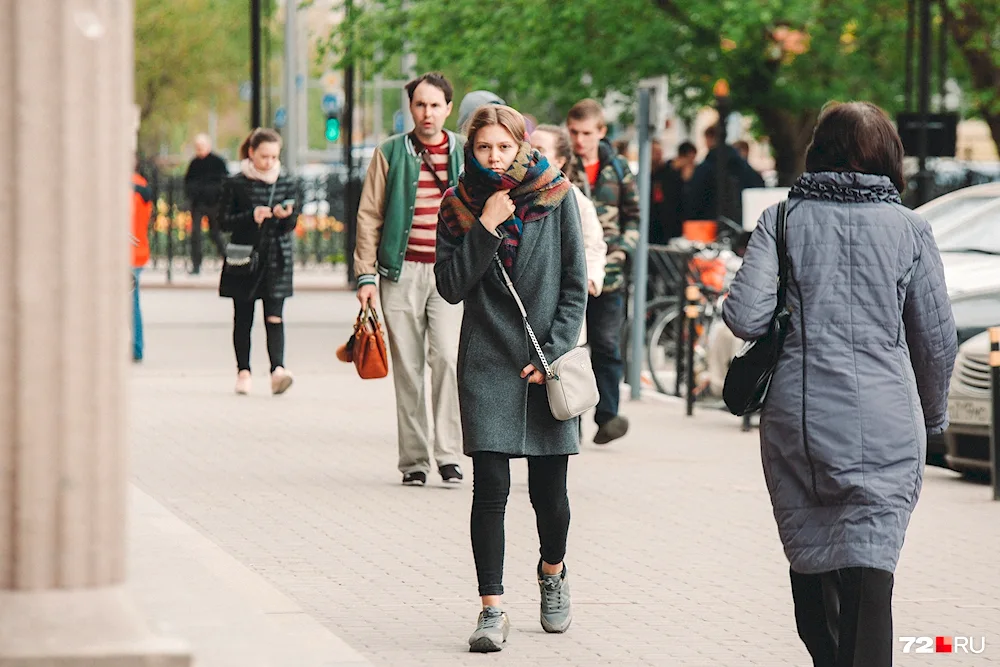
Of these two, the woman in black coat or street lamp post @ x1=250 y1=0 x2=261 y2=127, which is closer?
the woman in black coat

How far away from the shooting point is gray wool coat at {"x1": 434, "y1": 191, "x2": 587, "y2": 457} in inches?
243

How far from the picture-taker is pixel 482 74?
79.5 ft

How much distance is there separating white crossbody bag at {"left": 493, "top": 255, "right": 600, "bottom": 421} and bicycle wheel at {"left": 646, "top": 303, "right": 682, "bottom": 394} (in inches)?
314

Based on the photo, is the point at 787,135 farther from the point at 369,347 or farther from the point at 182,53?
the point at 182,53

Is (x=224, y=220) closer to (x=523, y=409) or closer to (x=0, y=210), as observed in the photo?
(x=523, y=409)

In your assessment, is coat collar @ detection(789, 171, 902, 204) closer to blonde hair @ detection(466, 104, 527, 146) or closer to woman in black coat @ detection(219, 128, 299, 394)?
blonde hair @ detection(466, 104, 527, 146)

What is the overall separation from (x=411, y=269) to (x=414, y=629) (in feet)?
10.2

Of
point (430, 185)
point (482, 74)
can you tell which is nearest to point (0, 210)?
point (430, 185)

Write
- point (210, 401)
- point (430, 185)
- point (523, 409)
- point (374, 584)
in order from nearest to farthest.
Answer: point (523, 409) < point (374, 584) < point (430, 185) < point (210, 401)

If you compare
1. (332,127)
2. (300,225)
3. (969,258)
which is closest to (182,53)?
(332,127)

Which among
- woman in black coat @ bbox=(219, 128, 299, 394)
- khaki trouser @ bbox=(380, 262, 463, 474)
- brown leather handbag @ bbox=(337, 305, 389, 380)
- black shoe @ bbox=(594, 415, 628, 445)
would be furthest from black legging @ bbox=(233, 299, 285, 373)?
brown leather handbag @ bbox=(337, 305, 389, 380)

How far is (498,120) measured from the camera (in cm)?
620

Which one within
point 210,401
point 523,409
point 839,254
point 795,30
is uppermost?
point 795,30

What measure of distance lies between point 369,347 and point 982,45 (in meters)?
18.1
